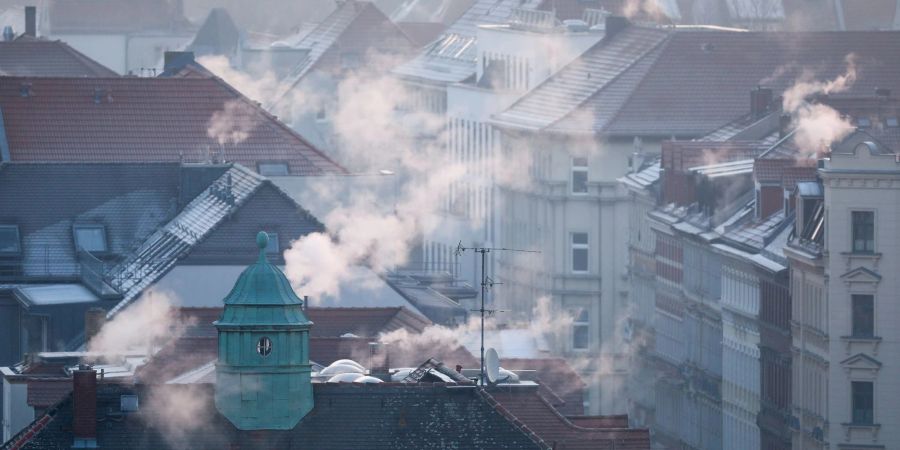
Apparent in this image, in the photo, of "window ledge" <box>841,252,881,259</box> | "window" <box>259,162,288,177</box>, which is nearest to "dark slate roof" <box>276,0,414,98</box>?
"window" <box>259,162,288,177</box>

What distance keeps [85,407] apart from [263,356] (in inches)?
146

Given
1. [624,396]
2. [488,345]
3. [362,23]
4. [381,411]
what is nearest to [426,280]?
[624,396]

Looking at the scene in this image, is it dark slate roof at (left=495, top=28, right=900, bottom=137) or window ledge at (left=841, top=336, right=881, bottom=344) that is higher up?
dark slate roof at (left=495, top=28, right=900, bottom=137)

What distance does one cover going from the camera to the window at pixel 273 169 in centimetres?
12388

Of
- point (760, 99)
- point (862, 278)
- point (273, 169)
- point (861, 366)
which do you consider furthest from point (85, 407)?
point (760, 99)

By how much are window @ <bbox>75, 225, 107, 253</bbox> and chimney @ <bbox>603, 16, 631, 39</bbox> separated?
3534cm

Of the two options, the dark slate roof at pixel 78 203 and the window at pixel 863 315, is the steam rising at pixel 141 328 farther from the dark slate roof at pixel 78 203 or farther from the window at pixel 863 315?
the window at pixel 863 315

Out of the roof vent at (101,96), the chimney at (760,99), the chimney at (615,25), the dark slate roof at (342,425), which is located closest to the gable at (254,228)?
the roof vent at (101,96)

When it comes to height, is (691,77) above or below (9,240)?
above

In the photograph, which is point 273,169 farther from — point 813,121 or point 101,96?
point 813,121

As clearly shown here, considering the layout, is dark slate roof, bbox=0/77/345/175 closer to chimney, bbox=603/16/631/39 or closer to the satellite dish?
chimney, bbox=603/16/631/39

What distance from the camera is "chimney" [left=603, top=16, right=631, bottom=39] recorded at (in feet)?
474

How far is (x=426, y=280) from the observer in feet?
407

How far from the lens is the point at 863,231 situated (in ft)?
324
